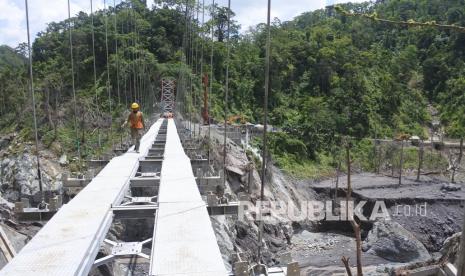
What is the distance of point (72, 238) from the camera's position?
290cm

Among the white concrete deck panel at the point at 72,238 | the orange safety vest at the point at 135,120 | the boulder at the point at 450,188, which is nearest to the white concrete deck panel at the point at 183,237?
the white concrete deck panel at the point at 72,238

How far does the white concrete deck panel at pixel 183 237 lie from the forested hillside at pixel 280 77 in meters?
11.4

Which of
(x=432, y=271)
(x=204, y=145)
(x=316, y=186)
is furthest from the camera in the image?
(x=316, y=186)

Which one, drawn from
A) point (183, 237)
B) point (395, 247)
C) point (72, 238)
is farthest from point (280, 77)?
point (72, 238)

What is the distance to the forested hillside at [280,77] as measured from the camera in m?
20.7

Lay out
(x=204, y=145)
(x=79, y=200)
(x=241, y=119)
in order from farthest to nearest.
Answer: (x=241, y=119)
(x=204, y=145)
(x=79, y=200)

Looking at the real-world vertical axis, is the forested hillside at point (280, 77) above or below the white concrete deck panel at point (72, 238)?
above

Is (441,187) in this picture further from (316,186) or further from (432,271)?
(432,271)

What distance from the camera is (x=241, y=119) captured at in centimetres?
2531

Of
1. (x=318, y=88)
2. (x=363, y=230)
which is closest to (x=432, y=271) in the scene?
(x=363, y=230)

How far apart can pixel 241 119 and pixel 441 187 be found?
39.5 feet

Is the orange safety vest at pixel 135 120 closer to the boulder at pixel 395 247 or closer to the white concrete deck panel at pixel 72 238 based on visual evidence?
the white concrete deck panel at pixel 72 238

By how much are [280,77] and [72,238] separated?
29585mm

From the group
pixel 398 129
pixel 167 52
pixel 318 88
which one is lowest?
pixel 398 129
